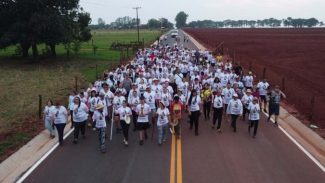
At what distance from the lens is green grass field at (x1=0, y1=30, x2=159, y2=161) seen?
1770 cm

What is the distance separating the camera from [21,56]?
51.9m

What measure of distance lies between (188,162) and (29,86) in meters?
20.3

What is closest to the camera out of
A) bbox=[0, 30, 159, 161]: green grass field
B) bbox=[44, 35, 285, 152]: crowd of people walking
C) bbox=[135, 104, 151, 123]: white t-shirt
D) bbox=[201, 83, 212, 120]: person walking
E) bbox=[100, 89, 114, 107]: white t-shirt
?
bbox=[135, 104, 151, 123]: white t-shirt

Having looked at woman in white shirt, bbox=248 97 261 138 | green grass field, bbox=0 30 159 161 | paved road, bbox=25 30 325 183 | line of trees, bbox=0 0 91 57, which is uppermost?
line of trees, bbox=0 0 91 57

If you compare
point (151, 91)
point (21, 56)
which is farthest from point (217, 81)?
point (21, 56)

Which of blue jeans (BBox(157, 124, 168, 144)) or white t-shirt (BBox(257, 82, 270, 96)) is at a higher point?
white t-shirt (BBox(257, 82, 270, 96))

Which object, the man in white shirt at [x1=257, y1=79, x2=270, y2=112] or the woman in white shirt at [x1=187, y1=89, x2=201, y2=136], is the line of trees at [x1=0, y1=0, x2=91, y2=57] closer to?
the man in white shirt at [x1=257, y1=79, x2=270, y2=112]

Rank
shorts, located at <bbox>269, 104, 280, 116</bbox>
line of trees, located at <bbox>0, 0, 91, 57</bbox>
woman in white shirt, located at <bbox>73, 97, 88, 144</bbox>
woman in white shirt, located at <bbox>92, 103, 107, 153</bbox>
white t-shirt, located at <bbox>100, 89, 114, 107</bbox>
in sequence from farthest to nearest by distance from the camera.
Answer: line of trees, located at <bbox>0, 0, 91, 57</bbox>
shorts, located at <bbox>269, 104, 280, 116</bbox>
white t-shirt, located at <bbox>100, 89, 114, 107</bbox>
woman in white shirt, located at <bbox>73, 97, 88, 144</bbox>
woman in white shirt, located at <bbox>92, 103, 107, 153</bbox>

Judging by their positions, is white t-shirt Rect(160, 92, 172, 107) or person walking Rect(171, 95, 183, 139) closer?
Result: person walking Rect(171, 95, 183, 139)

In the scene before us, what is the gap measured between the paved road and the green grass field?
2660 mm

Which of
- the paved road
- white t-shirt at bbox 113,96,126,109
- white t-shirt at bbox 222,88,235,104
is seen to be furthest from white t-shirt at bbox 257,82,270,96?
white t-shirt at bbox 113,96,126,109

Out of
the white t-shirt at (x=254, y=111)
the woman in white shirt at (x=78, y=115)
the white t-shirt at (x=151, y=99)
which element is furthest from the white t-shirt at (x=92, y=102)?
the white t-shirt at (x=254, y=111)

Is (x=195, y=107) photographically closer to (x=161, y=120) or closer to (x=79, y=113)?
(x=161, y=120)

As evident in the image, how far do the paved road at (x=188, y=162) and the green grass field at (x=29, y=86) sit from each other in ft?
8.73
